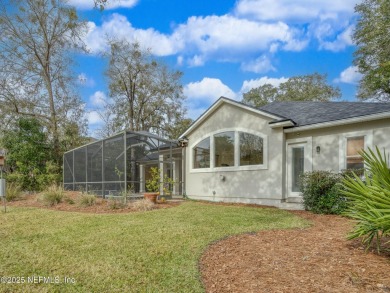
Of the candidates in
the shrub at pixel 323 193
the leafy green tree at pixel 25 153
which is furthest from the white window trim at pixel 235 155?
the leafy green tree at pixel 25 153

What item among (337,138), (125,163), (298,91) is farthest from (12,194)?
(298,91)

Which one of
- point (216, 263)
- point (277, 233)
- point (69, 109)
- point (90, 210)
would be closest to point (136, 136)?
point (90, 210)

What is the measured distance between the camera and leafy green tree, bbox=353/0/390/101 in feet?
54.3

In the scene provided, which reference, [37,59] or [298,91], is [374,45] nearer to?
[298,91]

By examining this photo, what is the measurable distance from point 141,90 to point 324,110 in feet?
74.7

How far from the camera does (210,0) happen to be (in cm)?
1309

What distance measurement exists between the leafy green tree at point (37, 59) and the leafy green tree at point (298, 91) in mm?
20387

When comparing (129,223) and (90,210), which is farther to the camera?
(90,210)

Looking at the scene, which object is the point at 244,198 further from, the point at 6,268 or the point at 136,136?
the point at 6,268

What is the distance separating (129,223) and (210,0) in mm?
10912

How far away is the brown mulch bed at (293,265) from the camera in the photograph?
3.28 m

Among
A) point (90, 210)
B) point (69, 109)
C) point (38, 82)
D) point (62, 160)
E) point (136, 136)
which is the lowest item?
point (90, 210)

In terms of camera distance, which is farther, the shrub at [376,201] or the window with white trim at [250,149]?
the window with white trim at [250,149]

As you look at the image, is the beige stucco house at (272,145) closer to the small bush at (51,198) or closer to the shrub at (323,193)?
the shrub at (323,193)
